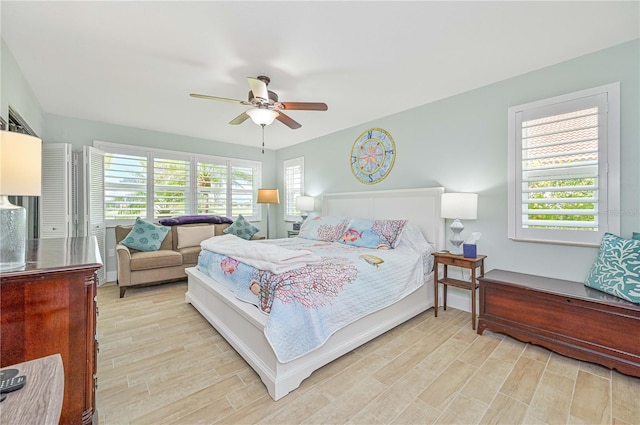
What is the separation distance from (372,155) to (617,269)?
2.90 m

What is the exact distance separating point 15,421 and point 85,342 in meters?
0.77

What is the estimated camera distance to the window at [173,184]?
4.44 metres

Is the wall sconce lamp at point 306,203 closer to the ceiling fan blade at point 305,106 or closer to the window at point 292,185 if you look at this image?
the window at point 292,185

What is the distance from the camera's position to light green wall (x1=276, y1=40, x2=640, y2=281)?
7.32 feet

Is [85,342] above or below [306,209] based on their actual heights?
below

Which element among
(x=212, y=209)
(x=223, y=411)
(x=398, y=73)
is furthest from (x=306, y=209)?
(x=223, y=411)

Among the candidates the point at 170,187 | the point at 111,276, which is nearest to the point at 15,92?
the point at 170,187

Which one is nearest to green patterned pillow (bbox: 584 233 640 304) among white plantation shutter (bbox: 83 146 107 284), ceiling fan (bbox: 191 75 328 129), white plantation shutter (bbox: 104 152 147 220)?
ceiling fan (bbox: 191 75 328 129)

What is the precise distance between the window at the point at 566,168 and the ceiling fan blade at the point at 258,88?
2480 millimetres

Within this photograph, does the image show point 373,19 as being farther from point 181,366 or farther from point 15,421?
point 181,366

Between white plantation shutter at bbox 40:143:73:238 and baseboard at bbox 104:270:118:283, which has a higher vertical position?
white plantation shutter at bbox 40:143:73:238

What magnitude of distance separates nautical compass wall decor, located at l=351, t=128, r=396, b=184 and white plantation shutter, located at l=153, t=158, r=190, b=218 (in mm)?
3116

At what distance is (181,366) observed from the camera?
2090 millimetres

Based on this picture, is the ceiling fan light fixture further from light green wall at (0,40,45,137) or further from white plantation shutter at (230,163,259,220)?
white plantation shutter at (230,163,259,220)
